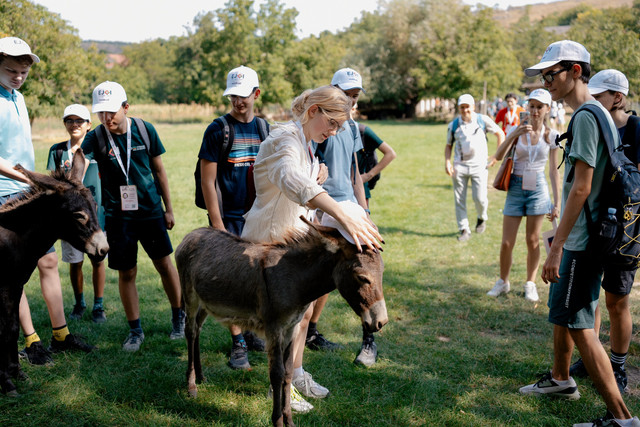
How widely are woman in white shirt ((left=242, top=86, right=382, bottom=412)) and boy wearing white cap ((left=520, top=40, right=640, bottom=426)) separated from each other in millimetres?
1540

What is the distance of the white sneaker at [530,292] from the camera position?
654cm

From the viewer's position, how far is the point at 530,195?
650cm

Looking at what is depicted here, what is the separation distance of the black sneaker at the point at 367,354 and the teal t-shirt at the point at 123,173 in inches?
100

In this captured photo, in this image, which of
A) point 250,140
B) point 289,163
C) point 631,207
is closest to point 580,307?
point 631,207

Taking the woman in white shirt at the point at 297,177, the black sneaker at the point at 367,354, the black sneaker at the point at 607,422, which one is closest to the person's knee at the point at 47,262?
the woman in white shirt at the point at 297,177

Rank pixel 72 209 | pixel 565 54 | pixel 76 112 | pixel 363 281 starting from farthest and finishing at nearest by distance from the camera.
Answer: pixel 76 112
pixel 72 209
pixel 565 54
pixel 363 281

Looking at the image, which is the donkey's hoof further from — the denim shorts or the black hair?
the denim shorts

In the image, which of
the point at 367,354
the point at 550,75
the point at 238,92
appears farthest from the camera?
the point at 367,354

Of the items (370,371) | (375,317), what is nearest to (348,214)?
(375,317)

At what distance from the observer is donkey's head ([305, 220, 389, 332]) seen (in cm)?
300

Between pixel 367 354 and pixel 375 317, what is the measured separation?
2.06 metres

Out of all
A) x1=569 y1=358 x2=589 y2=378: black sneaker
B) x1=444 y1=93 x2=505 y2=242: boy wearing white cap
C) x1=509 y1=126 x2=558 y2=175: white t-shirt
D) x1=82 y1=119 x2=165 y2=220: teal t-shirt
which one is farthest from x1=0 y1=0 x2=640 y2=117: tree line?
x1=82 y1=119 x2=165 y2=220: teal t-shirt

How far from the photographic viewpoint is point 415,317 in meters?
6.13

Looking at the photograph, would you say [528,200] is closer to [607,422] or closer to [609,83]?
[609,83]
